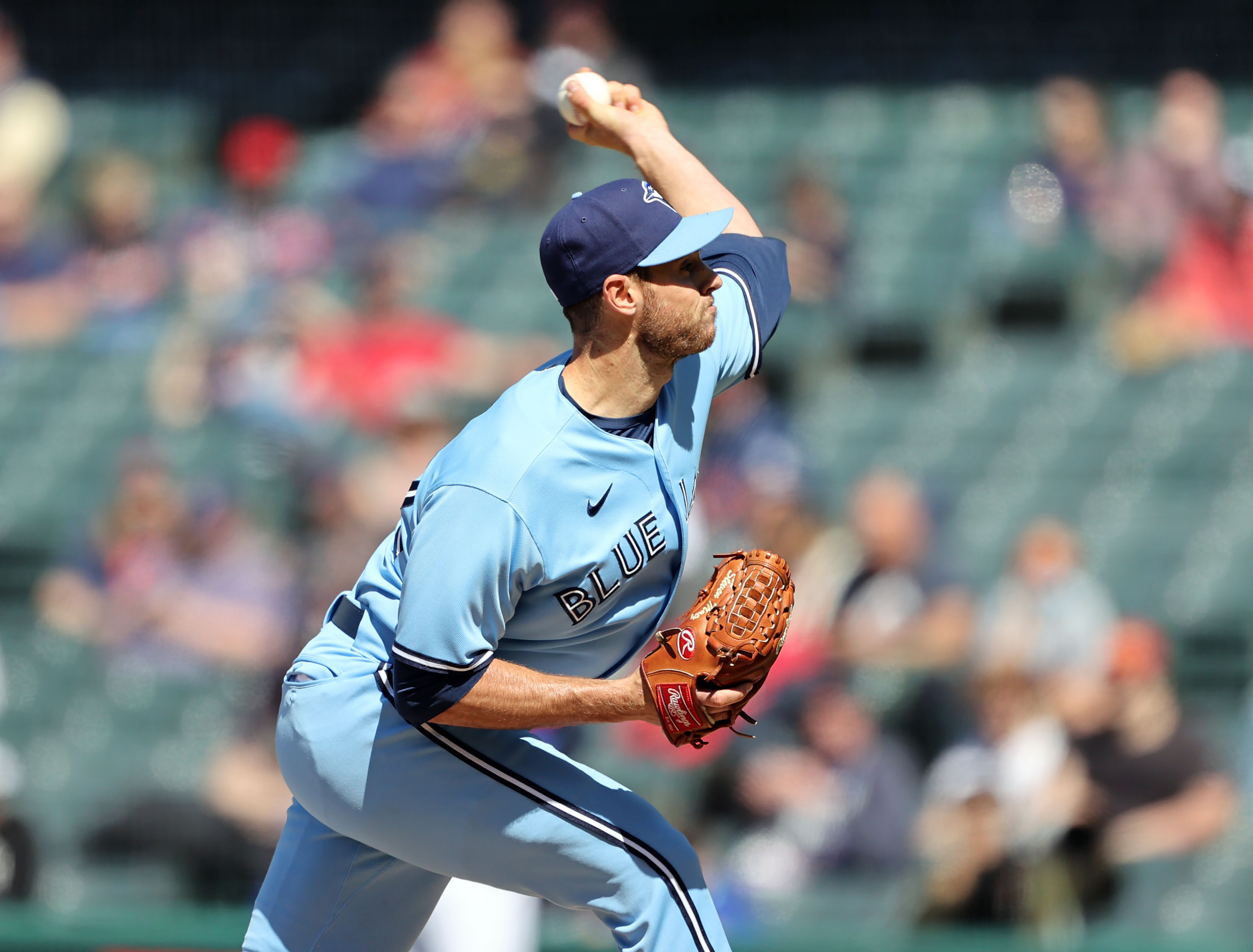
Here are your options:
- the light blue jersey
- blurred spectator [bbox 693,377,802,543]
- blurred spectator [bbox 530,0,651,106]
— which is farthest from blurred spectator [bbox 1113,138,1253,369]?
the light blue jersey

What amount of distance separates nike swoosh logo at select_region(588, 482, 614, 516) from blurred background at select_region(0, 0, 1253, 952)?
1.14 meters

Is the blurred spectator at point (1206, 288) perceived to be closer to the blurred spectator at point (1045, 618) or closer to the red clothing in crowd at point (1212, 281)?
the red clothing in crowd at point (1212, 281)

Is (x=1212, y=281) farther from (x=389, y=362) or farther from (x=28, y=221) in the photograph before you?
(x=28, y=221)

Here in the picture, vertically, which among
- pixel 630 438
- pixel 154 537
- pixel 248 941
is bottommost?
pixel 154 537

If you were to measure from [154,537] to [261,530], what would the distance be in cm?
42

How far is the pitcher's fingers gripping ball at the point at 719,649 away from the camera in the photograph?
6.98 feet

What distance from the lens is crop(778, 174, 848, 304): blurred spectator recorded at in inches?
271

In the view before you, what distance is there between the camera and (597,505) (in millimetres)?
2225

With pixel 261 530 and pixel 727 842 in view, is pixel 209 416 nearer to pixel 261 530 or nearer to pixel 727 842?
pixel 261 530

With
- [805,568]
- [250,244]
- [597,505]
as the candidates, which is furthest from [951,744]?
[250,244]

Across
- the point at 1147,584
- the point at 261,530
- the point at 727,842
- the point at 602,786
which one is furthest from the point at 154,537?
the point at 602,786

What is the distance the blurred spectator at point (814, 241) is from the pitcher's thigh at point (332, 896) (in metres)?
4.76

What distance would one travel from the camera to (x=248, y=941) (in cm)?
243

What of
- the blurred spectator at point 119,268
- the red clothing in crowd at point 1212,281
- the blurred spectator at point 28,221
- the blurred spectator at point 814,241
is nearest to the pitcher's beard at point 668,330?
the blurred spectator at point 814,241
